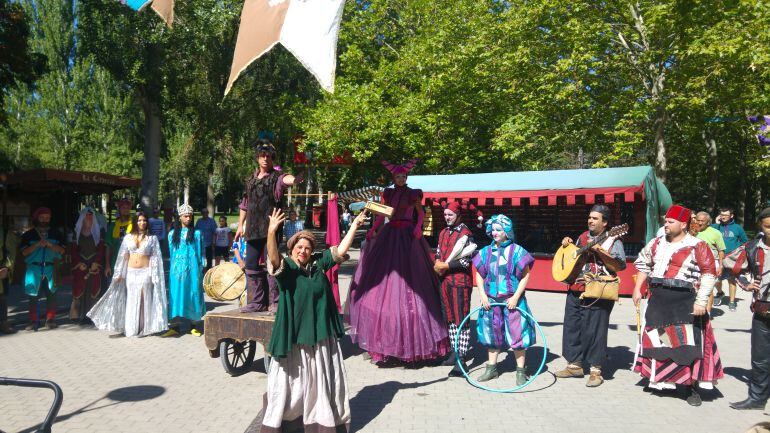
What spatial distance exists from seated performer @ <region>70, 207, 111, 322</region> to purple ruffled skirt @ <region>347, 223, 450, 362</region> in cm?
481

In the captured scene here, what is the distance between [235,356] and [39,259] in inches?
163

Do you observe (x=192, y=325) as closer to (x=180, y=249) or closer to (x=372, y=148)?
(x=180, y=249)

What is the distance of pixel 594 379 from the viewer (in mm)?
5836

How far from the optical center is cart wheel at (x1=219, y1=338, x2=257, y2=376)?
6.15 m

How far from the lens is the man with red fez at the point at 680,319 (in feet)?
17.3

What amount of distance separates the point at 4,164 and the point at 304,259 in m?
20.5

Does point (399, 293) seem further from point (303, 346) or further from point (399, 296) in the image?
point (303, 346)

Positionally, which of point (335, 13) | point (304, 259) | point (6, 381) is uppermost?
point (335, 13)

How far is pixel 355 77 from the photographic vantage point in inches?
874

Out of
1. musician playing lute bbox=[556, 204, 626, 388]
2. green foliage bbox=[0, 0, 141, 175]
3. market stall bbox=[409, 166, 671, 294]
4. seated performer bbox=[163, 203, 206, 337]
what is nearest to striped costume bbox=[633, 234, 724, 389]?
musician playing lute bbox=[556, 204, 626, 388]

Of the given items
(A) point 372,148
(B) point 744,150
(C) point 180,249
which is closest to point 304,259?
(C) point 180,249

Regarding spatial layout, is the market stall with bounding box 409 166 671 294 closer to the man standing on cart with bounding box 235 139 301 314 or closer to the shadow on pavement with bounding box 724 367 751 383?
the shadow on pavement with bounding box 724 367 751 383

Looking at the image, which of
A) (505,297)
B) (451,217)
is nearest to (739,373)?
(505,297)

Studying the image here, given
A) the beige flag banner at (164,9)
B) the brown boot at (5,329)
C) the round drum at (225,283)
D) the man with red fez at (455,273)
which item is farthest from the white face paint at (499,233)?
the brown boot at (5,329)
